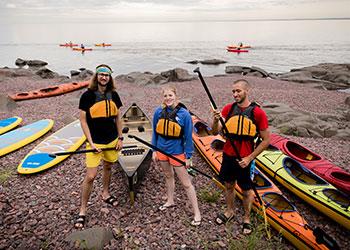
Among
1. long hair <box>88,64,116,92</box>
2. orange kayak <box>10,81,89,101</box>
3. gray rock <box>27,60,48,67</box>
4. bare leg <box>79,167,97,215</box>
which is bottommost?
gray rock <box>27,60,48,67</box>

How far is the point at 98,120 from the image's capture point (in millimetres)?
3939

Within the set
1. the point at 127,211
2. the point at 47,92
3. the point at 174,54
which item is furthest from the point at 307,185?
the point at 174,54

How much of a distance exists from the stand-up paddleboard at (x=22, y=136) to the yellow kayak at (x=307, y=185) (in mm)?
6671

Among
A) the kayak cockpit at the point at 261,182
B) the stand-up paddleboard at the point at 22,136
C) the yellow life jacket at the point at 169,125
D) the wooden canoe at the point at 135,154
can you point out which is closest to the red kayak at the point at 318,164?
the kayak cockpit at the point at 261,182

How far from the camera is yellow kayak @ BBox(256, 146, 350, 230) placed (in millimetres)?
4603

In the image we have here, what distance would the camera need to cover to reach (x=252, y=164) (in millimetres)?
3957

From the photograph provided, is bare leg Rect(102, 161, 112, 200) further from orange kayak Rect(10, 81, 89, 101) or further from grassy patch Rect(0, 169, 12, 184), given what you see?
orange kayak Rect(10, 81, 89, 101)

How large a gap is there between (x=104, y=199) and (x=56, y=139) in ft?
11.7

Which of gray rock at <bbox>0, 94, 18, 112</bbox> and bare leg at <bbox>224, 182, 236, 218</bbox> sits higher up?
bare leg at <bbox>224, 182, 236, 218</bbox>

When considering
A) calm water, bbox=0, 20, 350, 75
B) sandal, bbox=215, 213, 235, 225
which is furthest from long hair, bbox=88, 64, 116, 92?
calm water, bbox=0, 20, 350, 75

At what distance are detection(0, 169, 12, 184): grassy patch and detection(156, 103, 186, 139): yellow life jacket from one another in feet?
13.0

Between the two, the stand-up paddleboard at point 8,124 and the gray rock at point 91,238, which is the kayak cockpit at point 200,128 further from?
the stand-up paddleboard at point 8,124

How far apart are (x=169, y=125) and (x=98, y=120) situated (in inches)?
44.4

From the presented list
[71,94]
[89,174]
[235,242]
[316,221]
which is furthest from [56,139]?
[71,94]
